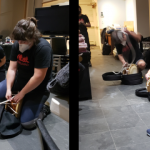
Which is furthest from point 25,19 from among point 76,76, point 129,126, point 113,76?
point 113,76

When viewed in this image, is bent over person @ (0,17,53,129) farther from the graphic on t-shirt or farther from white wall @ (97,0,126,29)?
white wall @ (97,0,126,29)

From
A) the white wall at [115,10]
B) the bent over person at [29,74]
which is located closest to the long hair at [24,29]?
the bent over person at [29,74]

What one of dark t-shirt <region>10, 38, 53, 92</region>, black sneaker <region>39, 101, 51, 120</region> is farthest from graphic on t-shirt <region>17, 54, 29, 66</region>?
black sneaker <region>39, 101, 51, 120</region>

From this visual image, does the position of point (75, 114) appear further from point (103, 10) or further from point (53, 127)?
point (103, 10)

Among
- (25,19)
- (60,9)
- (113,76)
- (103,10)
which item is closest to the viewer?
(25,19)

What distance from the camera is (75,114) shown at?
35 centimetres

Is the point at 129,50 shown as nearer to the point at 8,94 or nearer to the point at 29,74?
the point at 29,74

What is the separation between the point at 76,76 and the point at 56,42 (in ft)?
4.13

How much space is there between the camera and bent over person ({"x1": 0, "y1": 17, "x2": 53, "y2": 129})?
39.9 inches

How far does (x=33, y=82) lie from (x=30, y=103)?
0.18 m

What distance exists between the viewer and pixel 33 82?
1.04 m

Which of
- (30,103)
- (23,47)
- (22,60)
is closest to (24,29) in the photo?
(23,47)

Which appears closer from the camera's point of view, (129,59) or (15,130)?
(15,130)

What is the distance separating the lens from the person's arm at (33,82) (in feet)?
3.39
